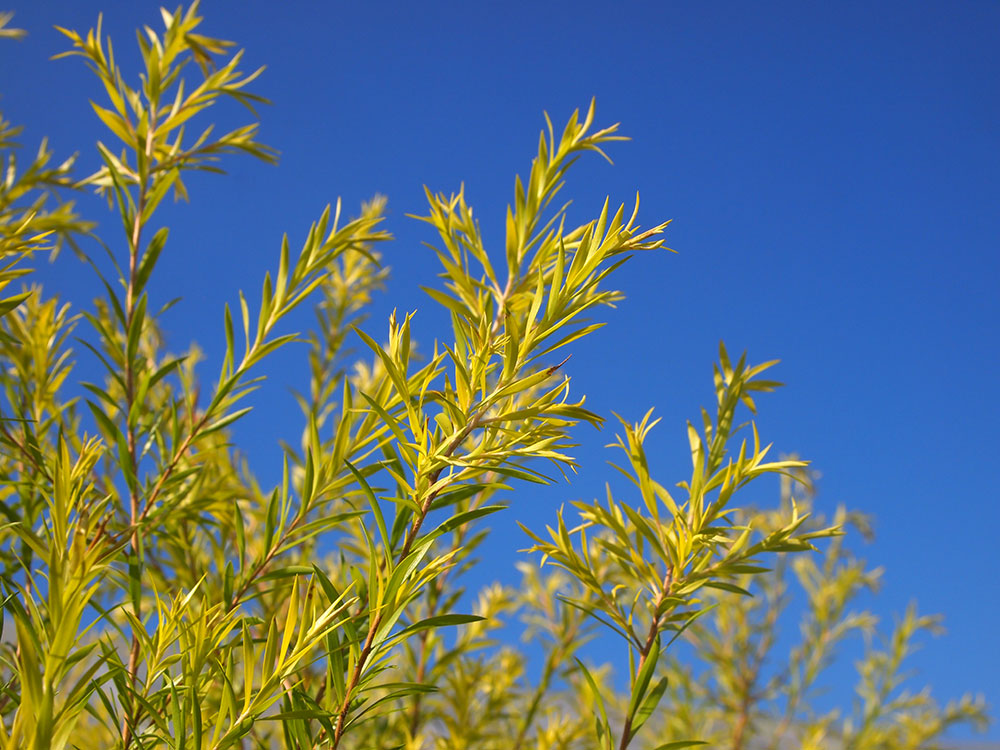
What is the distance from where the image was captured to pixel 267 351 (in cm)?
116

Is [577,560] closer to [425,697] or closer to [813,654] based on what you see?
[425,697]

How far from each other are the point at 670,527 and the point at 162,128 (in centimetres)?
106

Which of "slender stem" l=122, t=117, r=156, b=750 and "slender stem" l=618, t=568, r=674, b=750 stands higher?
"slender stem" l=122, t=117, r=156, b=750

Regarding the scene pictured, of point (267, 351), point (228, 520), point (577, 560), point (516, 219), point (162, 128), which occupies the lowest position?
point (577, 560)

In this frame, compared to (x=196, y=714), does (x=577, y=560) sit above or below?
above

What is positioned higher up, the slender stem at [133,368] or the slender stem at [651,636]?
the slender stem at [133,368]

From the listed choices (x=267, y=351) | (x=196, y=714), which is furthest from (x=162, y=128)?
(x=196, y=714)

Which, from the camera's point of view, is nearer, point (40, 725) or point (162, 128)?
point (40, 725)

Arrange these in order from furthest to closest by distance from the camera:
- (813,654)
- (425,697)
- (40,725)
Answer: (813,654)
(425,697)
(40,725)

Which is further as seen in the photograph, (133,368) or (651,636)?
(133,368)

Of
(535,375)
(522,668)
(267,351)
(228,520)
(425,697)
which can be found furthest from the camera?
(522,668)

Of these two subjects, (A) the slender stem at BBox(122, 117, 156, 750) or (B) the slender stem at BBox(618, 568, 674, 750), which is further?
(A) the slender stem at BBox(122, 117, 156, 750)

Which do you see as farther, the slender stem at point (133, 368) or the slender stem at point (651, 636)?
the slender stem at point (133, 368)

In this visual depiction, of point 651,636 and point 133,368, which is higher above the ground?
point 133,368
